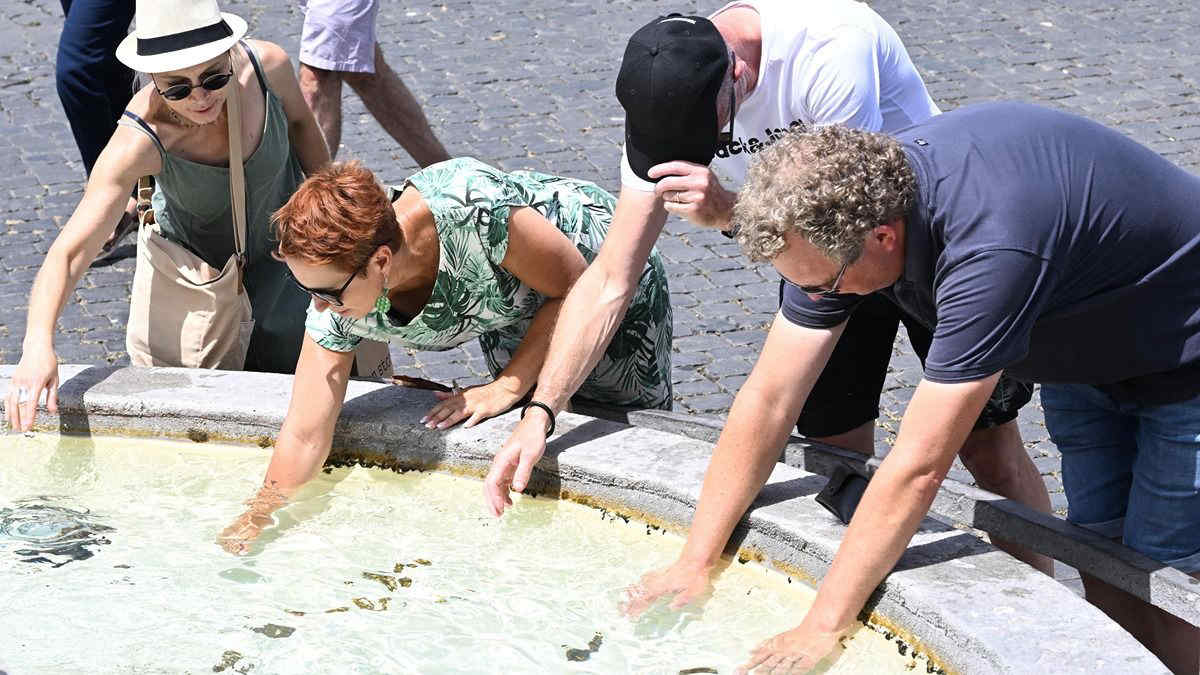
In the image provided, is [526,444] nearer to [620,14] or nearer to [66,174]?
[66,174]

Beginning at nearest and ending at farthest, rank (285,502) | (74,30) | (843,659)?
(843,659), (285,502), (74,30)

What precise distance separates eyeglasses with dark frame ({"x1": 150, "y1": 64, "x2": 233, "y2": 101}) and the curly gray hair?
1.84 m

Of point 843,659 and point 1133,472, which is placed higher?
point 1133,472

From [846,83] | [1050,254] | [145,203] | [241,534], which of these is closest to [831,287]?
[1050,254]

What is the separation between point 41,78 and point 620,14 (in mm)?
3117

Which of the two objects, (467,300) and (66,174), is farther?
(66,174)

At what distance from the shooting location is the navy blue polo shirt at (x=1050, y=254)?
8.51 feet

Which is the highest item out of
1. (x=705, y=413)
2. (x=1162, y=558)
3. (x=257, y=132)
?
(x=257, y=132)

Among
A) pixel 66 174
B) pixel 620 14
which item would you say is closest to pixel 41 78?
pixel 66 174

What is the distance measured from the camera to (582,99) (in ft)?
25.2

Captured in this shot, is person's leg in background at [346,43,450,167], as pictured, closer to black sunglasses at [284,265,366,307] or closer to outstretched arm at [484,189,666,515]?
outstretched arm at [484,189,666,515]

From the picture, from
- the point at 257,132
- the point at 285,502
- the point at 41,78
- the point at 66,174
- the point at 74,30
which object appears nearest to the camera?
the point at 285,502

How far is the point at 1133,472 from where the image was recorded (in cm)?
313

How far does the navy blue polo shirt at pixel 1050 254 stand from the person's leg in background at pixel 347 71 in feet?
12.0
